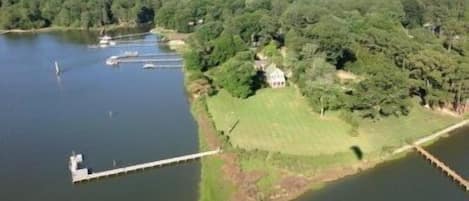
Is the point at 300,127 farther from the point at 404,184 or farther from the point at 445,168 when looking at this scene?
the point at 445,168

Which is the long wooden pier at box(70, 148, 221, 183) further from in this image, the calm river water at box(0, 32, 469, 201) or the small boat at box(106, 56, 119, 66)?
the small boat at box(106, 56, 119, 66)

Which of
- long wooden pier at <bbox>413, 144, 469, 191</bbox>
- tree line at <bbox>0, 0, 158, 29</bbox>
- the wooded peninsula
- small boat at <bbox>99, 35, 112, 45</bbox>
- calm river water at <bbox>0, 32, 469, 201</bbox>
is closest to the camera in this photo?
calm river water at <bbox>0, 32, 469, 201</bbox>

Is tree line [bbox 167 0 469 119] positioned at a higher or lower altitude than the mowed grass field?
higher

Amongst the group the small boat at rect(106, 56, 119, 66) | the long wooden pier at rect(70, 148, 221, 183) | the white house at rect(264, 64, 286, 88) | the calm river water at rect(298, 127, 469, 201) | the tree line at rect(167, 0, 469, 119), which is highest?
the tree line at rect(167, 0, 469, 119)

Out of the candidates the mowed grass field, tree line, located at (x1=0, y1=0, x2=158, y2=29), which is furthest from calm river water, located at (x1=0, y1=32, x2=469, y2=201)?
tree line, located at (x1=0, y1=0, x2=158, y2=29)

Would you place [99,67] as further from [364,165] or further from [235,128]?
[364,165]

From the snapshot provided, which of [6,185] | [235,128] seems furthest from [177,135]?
[6,185]

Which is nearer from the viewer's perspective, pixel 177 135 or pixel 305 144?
pixel 305 144
